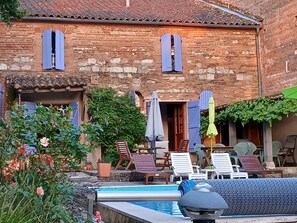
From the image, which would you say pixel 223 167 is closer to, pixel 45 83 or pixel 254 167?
pixel 254 167

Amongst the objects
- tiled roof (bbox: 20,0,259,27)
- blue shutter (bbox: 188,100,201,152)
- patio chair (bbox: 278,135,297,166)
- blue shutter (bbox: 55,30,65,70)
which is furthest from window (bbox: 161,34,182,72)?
patio chair (bbox: 278,135,297,166)

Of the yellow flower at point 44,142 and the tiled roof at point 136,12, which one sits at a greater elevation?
the tiled roof at point 136,12

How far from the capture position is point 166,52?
16.4m

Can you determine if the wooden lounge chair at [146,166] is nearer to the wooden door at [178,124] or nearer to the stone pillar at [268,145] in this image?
the stone pillar at [268,145]

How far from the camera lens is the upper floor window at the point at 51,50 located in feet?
51.0

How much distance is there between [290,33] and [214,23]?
260 centimetres

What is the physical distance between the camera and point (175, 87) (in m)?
16.6

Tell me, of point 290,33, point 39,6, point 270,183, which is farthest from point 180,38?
point 270,183

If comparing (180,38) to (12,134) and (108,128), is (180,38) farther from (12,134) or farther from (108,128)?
(12,134)

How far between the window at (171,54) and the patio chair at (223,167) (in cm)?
545

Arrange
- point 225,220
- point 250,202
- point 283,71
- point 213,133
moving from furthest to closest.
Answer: point 283,71
point 213,133
point 250,202
point 225,220

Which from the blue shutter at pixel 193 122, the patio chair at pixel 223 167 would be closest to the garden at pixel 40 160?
the patio chair at pixel 223 167

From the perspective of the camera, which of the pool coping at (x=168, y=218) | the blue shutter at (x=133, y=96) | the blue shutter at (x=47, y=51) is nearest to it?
the pool coping at (x=168, y=218)

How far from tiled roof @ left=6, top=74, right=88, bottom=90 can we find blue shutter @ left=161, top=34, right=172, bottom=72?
9.42ft
